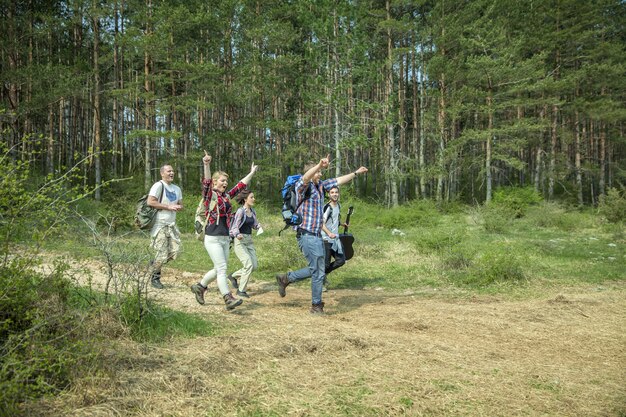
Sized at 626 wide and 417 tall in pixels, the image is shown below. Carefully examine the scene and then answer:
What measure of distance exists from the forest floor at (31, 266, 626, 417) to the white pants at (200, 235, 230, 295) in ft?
1.34

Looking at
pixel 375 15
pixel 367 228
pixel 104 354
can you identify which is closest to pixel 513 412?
pixel 104 354

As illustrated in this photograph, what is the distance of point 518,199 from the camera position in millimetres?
24938

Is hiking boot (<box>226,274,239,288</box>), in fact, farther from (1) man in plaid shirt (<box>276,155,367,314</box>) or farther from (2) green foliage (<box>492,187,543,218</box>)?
(2) green foliage (<box>492,187,543,218</box>)

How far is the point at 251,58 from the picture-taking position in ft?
91.2

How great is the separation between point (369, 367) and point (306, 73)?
27882 mm

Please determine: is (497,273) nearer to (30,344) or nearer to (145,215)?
(145,215)

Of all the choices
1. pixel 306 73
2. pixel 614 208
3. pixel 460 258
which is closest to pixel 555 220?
pixel 614 208

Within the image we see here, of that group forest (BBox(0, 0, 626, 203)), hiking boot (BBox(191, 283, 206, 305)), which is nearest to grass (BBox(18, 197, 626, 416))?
hiking boot (BBox(191, 283, 206, 305))

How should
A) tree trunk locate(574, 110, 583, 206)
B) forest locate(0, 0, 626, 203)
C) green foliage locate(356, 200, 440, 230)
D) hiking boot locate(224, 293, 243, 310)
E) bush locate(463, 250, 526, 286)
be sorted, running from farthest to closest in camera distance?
tree trunk locate(574, 110, 583, 206)
forest locate(0, 0, 626, 203)
green foliage locate(356, 200, 440, 230)
bush locate(463, 250, 526, 286)
hiking boot locate(224, 293, 243, 310)

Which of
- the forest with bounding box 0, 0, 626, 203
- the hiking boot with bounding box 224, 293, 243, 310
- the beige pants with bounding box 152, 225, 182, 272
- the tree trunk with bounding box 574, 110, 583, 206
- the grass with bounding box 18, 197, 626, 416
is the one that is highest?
the forest with bounding box 0, 0, 626, 203

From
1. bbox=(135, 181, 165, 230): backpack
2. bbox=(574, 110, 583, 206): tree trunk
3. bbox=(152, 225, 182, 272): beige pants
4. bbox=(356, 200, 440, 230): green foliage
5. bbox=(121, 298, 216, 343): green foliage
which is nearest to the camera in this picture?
bbox=(121, 298, 216, 343): green foliage

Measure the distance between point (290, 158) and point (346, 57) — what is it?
7491 millimetres

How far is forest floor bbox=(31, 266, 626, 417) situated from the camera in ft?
10.6

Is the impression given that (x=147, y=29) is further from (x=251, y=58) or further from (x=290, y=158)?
(x=290, y=158)
